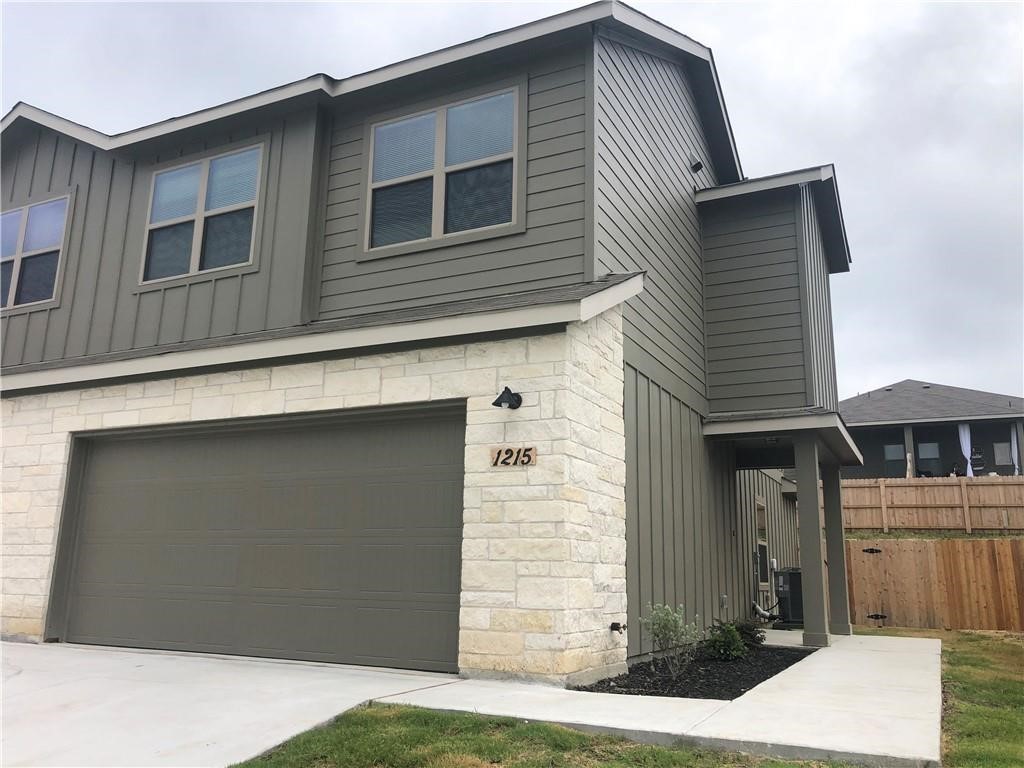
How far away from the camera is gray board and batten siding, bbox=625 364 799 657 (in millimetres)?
7672

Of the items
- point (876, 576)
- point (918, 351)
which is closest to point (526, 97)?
point (876, 576)

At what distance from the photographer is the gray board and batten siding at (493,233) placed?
730 cm

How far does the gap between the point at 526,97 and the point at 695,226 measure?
3971mm

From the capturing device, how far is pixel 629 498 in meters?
7.54

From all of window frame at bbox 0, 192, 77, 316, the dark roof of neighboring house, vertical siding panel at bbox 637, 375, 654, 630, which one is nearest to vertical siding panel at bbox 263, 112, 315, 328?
window frame at bbox 0, 192, 77, 316

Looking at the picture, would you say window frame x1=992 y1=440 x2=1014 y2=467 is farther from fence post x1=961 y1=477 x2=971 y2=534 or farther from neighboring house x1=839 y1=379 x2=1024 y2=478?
fence post x1=961 y1=477 x2=971 y2=534

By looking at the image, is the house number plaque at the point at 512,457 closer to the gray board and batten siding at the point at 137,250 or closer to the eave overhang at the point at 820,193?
the gray board and batten siding at the point at 137,250

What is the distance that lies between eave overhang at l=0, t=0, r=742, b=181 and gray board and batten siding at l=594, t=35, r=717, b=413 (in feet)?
0.84

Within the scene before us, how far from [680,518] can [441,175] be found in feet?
15.0

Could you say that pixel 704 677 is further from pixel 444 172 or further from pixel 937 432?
pixel 937 432

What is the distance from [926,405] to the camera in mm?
29328

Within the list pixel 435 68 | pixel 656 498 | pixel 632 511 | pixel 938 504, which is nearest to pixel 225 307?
pixel 435 68

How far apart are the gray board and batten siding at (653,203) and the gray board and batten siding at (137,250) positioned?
10.3 ft

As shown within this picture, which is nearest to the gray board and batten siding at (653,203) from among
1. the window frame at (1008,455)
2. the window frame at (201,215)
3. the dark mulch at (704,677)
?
the dark mulch at (704,677)
